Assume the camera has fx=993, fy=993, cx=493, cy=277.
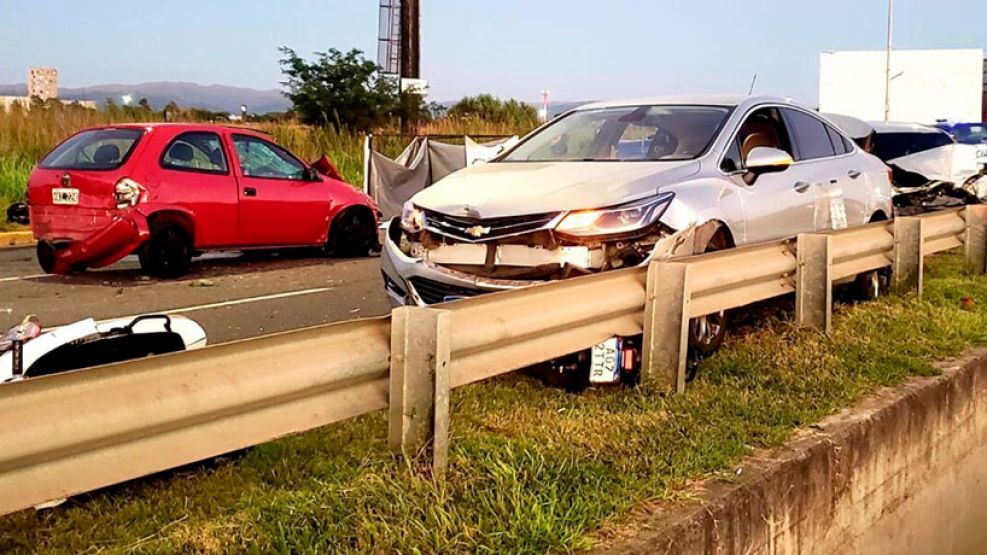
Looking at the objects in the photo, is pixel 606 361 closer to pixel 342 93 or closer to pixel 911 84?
pixel 342 93

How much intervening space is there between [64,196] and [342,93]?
59.1 ft

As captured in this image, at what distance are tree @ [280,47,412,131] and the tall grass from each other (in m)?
2.08

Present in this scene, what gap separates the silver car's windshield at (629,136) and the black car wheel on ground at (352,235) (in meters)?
5.63

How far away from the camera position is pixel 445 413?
353 centimetres

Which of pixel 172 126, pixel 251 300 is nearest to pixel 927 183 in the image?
pixel 251 300

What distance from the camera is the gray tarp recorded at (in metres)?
17.3

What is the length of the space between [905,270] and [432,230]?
155 inches

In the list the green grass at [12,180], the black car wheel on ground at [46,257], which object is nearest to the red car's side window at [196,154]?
the black car wheel on ground at [46,257]

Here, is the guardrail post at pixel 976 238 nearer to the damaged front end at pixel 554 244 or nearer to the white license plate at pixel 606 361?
the damaged front end at pixel 554 244

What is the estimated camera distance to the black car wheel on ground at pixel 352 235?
489 inches

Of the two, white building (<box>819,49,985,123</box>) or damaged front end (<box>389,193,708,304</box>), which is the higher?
white building (<box>819,49,985,123</box>)

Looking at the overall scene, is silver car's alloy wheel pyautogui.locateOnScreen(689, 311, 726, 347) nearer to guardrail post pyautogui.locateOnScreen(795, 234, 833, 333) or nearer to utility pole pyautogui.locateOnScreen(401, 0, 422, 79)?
guardrail post pyautogui.locateOnScreen(795, 234, 833, 333)

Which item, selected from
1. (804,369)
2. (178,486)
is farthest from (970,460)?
→ (178,486)

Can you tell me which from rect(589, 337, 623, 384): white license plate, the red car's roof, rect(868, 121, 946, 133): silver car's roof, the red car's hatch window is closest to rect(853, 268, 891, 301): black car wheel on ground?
rect(589, 337, 623, 384): white license plate
